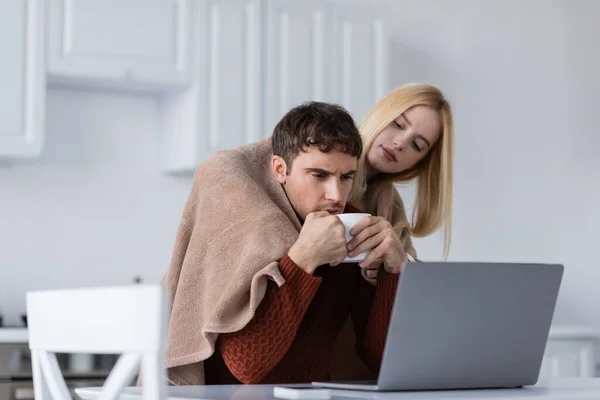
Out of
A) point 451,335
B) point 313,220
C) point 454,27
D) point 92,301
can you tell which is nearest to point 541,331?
point 451,335

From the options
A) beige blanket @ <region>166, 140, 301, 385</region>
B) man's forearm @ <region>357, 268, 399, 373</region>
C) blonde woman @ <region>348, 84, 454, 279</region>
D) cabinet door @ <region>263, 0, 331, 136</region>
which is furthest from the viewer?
cabinet door @ <region>263, 0, 331, 136</region>

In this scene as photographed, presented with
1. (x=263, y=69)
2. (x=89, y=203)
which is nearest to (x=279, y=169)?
(x=263, y=69)

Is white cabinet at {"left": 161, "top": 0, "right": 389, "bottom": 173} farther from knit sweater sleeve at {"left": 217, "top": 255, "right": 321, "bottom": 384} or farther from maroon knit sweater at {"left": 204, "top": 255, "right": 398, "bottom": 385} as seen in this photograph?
knit sweater sleeve at {"left": 217, "top": 255, "right": 321, "bottom": 384}

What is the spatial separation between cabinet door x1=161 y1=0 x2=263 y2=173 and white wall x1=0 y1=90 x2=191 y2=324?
21 centimetres

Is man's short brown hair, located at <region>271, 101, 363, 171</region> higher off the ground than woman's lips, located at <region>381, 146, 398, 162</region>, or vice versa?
man's short brown hair, located at <region>271, 101, 363, 171</region>

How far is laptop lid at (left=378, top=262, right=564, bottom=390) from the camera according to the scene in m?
1.10

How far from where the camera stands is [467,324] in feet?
3.76

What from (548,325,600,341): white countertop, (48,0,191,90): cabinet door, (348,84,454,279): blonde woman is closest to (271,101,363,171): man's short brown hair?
(348,84,454,279): blonde woman

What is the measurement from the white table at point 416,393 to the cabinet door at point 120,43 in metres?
1.76

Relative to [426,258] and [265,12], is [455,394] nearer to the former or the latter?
[265,12]

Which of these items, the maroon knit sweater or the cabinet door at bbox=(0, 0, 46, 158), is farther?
the cabinet door at bbox=(0, 0, 46, 158)

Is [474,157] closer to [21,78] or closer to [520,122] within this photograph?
[520,122]

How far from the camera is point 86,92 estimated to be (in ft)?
10.6

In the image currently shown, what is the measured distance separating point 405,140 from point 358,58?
4.44 feet
